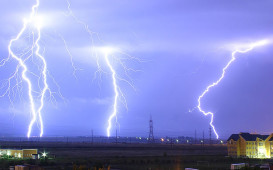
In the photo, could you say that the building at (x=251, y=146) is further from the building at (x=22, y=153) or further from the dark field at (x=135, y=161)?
the building at (x=22, y=153)

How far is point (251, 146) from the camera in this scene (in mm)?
59906

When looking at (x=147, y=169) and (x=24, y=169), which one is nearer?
(x=24, y=169)

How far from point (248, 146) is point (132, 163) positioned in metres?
22.7

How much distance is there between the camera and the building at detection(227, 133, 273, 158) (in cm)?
5819

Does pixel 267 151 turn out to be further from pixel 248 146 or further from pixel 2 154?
pixel 2 154

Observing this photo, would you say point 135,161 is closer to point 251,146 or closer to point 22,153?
point 22,153

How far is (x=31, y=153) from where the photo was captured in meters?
55.7

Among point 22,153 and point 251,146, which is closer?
point 22,153

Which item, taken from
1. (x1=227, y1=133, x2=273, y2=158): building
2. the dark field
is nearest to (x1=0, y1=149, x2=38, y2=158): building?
the dark field

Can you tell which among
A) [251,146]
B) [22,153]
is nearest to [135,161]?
[22,153]

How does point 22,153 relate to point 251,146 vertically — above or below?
below

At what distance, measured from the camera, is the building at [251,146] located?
5819cm

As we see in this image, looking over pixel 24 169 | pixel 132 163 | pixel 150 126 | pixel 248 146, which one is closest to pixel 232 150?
pixel 248 146

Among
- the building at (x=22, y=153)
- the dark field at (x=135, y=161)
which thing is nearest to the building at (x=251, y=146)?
the dark field at (x=135, y=161)
